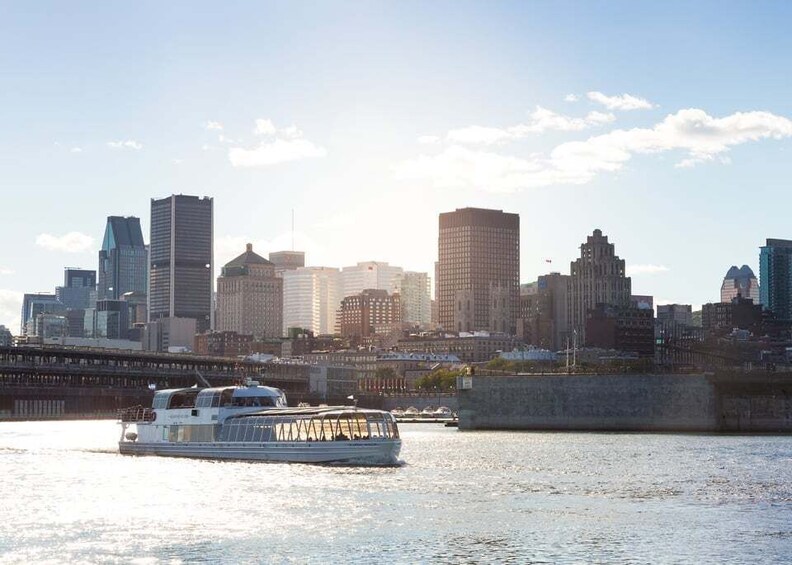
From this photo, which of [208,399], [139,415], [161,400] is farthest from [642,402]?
[208,399]

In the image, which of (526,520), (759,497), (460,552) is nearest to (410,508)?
(526,520)

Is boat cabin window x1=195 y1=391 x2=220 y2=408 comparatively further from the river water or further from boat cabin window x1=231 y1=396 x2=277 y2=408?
the river water

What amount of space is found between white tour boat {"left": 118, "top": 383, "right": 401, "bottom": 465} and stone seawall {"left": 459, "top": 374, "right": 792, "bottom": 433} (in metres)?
38.9

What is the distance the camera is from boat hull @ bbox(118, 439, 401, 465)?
108 meters

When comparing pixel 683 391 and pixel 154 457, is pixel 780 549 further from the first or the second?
pixel 683 391

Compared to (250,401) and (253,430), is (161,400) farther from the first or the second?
(253,430)

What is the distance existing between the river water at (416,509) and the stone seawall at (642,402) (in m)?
37.8

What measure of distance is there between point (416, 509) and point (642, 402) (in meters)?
88.5

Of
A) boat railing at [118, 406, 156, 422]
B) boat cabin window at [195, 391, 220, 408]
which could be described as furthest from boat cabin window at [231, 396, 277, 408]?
boat railing at [118, 406, 156, 422]

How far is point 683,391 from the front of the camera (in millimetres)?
159375

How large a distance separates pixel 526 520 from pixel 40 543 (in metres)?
24.4

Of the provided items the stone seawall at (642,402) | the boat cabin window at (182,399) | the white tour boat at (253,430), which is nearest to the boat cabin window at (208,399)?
the white tour boat at (253,430)

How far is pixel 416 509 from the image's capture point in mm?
77375

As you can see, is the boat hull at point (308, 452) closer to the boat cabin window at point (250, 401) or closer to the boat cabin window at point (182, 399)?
the boat cabin window at point (250, 401)
